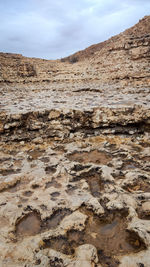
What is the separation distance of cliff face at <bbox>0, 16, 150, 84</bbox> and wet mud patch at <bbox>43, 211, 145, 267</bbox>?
36.6 feet

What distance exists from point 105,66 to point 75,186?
15130 millimetres

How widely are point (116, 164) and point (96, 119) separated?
5.91 ft

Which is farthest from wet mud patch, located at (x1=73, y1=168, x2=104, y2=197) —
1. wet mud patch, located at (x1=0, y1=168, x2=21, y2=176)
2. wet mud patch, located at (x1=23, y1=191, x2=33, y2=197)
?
wet mud patch, located at (x1=0, y1=168, x2=21, y2=176)

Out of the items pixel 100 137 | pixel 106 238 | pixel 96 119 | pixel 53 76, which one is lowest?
pixel 106 238

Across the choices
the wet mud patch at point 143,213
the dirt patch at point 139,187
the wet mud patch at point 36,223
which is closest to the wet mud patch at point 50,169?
the wet mud patch at point 36,223

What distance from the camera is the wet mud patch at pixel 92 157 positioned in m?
3.88

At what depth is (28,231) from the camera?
7.27ft

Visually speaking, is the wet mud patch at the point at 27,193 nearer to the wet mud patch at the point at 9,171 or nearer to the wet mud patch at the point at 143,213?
the wet mud patch at the point at 9,171

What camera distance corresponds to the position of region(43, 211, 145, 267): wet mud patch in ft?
6.34

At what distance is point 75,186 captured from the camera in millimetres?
3031

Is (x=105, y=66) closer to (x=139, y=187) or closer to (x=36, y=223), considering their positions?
(x=139, y=187)

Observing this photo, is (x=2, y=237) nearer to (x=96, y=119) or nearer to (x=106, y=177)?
(x=106, y=177)

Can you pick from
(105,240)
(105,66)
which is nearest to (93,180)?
(105,240)

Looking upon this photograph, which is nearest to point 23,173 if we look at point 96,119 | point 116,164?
point 116,164
